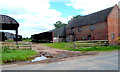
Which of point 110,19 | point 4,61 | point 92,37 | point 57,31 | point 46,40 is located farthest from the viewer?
point 57,31

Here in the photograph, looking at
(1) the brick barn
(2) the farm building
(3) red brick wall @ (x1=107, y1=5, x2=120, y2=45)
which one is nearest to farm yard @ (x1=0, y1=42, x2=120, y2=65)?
(1) the brick barn

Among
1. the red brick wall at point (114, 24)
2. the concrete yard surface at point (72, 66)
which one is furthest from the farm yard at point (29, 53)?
the red brick wall at point (114, 24)

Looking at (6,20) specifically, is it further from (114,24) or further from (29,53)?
(114,24)

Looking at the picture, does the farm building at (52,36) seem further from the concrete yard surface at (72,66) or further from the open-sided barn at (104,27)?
the concrete yard surface at (72,66)

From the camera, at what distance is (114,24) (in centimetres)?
2820

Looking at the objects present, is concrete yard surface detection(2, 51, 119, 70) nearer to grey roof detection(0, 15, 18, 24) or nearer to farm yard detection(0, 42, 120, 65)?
farm yard detection(0, 42, 120, 65)

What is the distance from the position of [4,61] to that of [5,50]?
383cm

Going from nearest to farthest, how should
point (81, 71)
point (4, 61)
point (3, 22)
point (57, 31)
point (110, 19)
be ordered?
1. point (81, 71)
2. point (4, 61)
3. point (3, 22)
4. point (110, 19)
5. point (57, 31)

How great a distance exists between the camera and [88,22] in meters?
32.4

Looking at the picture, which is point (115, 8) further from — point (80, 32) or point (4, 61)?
point (4, 61)

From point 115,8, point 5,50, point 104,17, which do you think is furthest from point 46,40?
point 5,50

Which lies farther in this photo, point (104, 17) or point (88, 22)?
point (88, 22)

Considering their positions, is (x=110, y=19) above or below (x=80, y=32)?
above

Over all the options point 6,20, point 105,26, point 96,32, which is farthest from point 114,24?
point 6,20
